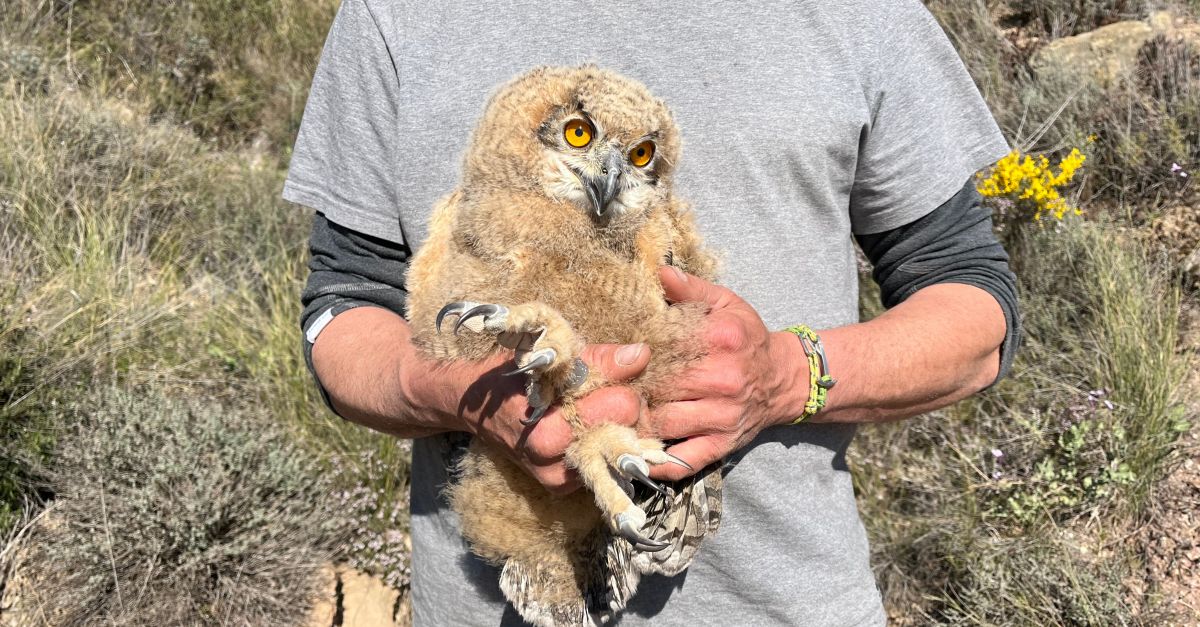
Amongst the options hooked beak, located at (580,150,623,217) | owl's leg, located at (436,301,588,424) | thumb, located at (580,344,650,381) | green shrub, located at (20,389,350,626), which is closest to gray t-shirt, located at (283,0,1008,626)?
hooked beak, located at (580,150,623,217)

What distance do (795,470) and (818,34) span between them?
108 centimetres

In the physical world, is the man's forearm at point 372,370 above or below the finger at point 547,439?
below

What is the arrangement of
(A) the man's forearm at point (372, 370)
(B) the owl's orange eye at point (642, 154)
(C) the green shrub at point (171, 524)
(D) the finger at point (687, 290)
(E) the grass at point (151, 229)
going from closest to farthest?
(D) the finger at point (687, 290), (B) the owl's orange eye at point (642, 154), (A) the man's forearm at point (372, 370), (C) the green shrub at point (171, 524), (E) the grass at point (151, 229)

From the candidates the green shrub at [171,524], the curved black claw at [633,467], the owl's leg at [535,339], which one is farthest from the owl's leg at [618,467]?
the green shrub at [171,524]

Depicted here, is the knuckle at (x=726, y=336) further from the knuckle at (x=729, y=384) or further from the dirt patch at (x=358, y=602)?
the dirt patch at (x=358, y=602)

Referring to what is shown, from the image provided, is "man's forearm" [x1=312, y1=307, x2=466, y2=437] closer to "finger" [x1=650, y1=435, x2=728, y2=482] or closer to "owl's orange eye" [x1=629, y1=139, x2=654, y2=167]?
"finger" [x1=650, y1=435, x2=728, y2=482]

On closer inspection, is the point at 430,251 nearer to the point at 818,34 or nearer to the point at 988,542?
the point at 818,34

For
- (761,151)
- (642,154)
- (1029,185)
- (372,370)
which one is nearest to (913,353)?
(761,151)

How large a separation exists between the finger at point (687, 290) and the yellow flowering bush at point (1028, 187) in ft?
15.4

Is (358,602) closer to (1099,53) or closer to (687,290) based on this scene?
(687,290)

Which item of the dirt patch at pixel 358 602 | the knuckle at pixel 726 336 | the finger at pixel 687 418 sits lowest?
the dirt patch at pixel 358 602

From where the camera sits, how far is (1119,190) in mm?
6434

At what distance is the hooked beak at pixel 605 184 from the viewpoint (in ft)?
5.53

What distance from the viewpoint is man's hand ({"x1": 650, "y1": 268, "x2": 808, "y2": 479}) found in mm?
1636
